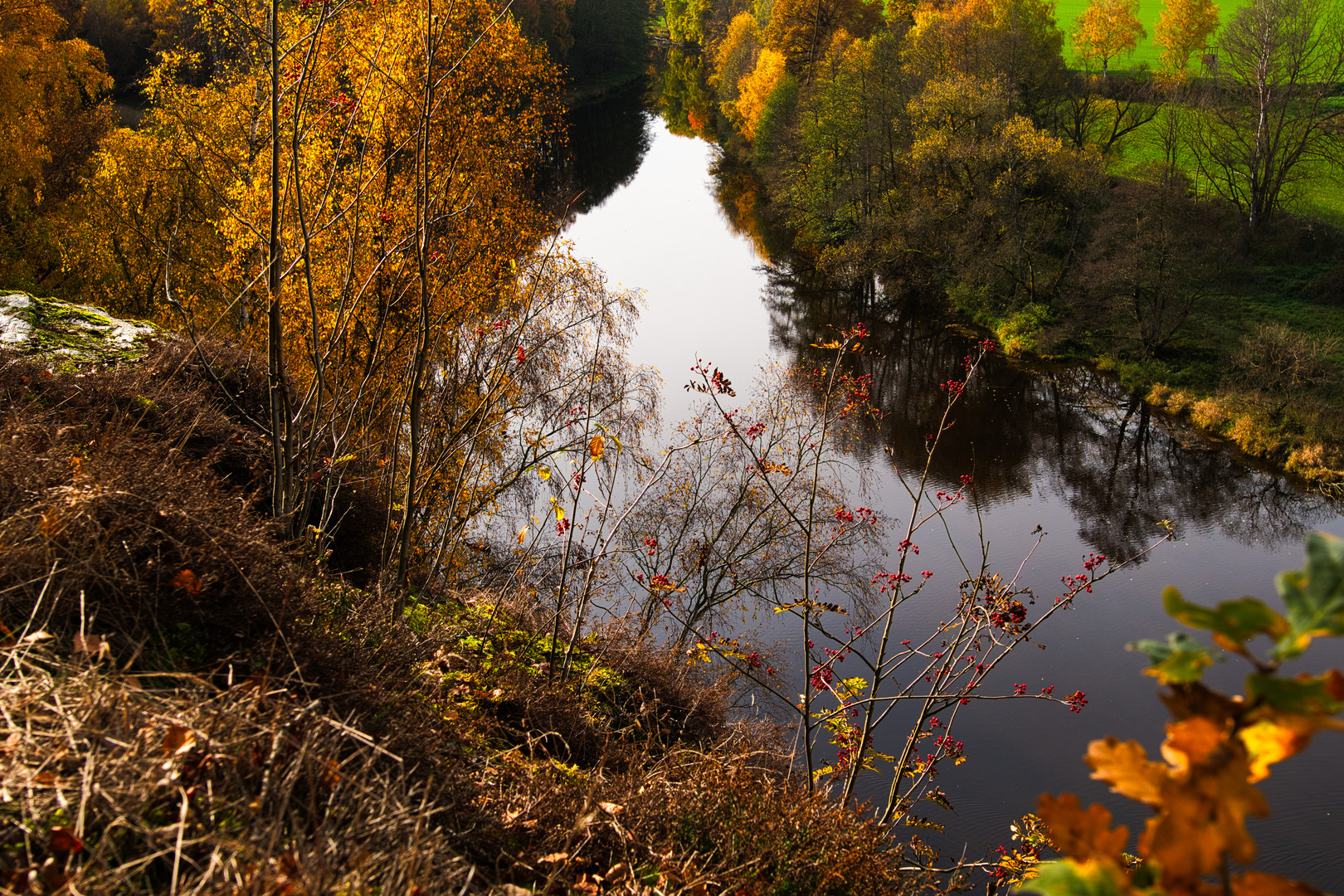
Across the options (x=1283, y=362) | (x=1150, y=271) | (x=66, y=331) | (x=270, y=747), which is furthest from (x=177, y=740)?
(x=1150, y=271)

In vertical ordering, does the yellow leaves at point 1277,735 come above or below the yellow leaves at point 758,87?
below

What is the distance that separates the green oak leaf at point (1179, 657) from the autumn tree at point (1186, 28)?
4161 cm

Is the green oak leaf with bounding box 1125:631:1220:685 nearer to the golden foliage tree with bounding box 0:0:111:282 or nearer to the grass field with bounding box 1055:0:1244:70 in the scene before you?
the golden foliage tree with bounding box 0:0:111:282

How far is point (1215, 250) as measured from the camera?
2158 centimetres

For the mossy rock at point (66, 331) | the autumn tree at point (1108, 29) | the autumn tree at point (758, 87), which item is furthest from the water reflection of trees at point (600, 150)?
the autumn tree at point (1108, 29)

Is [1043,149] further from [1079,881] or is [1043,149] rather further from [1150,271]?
[1079,881]

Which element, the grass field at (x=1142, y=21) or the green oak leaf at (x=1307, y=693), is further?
the grass field at (x=1142, y=21)

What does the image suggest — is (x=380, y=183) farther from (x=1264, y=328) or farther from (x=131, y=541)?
(x=1264, y=328)

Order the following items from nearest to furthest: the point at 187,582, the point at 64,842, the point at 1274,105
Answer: the point at 64,842, the point at 187,582, the point at 1274,105

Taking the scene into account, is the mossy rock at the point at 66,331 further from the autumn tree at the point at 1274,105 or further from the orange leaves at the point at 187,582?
the autumn tree at the point at 1274,105

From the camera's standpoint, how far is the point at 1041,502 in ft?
54.0

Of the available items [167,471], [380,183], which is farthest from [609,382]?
[167,471]

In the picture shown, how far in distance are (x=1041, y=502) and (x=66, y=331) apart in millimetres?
15533

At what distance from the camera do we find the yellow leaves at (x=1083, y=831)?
2.54 feet
